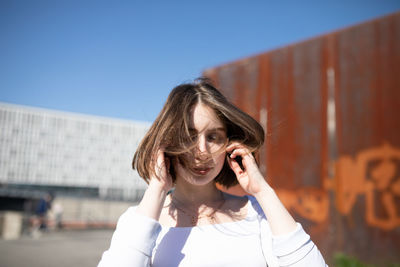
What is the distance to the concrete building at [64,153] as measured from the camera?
58188mm

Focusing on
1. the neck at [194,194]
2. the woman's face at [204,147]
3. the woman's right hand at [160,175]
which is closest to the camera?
the woman's right hand at [160,175]

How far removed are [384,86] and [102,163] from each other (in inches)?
2462

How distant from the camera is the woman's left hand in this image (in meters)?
1.39

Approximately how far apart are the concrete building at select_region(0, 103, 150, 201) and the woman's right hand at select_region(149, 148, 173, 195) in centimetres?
5679

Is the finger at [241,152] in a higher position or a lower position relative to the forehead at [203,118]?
lower

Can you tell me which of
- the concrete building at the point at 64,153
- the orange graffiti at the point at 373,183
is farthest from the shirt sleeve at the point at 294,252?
the concrete building at the point at 64,153

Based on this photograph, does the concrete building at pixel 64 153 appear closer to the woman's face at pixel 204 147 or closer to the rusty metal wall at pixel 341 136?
the rusty metal wall at pixel 341 136

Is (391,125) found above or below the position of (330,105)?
below

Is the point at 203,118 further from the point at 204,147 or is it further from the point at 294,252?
the point at 294,252

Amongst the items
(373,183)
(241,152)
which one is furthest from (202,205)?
(373,183)

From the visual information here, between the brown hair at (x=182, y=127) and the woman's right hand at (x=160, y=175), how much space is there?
0.7 inches

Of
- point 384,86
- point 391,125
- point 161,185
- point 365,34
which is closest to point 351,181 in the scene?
point 391,125

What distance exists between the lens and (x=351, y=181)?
161 inches

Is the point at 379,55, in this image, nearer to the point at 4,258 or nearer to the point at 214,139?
the point at 214,139
